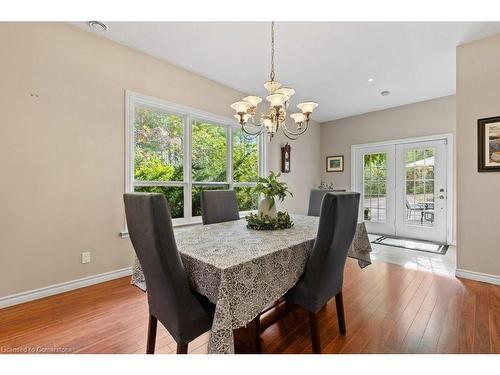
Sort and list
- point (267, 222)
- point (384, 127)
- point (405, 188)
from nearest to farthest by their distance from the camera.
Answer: point (267, 222), point (405, 188), point (384, 127)

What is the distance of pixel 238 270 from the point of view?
1163 millimetres

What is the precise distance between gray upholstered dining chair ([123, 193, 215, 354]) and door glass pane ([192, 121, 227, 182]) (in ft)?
7.60

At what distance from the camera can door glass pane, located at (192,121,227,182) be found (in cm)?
355

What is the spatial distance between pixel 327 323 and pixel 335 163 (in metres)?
4.37

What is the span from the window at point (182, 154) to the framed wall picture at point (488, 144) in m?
2.60

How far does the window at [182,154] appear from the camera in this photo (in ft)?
9.75

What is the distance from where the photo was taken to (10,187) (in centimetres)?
211

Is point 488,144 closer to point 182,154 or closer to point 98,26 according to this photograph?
point 182,154

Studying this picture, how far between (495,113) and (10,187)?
4788 millimetres

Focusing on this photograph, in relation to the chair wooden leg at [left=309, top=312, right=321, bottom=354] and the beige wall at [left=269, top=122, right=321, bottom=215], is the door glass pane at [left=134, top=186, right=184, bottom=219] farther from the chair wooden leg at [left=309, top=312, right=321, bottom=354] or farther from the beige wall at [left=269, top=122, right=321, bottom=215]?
the chair wooden leg at [left=309, top=312, right=321, bottom=354]

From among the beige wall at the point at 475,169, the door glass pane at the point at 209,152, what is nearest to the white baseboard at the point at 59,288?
the door glass pane at the point at 209,152

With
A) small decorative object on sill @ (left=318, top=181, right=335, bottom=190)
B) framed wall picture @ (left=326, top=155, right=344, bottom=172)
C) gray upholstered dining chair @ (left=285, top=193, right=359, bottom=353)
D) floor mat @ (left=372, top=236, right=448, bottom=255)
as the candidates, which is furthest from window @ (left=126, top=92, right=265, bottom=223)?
floor mat @ (left=372, top=236, right=448, bottom=255)

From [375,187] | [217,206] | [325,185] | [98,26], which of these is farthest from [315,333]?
[325,185]
